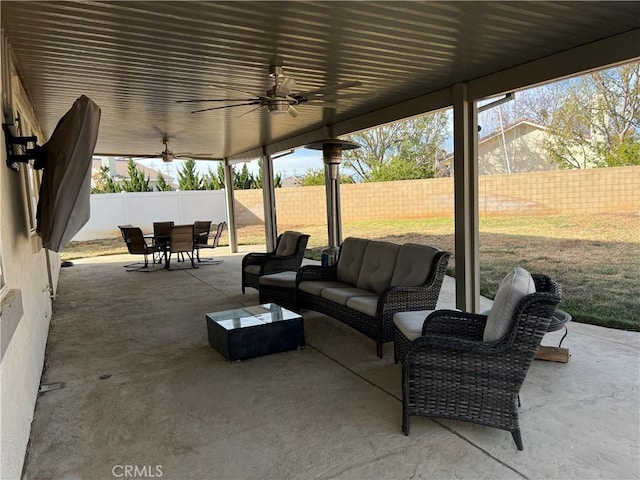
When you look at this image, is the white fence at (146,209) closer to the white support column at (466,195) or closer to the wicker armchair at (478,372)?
the white support column at (466,195)

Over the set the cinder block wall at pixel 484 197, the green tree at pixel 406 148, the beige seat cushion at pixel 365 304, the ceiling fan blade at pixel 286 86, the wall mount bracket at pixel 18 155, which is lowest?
the beige seat cushion at pixel 365 304

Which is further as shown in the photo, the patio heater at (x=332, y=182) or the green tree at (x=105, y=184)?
the green tree at (x=105, y=184)

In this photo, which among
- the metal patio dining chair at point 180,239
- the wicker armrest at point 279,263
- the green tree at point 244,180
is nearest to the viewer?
the wicker armrest at point 279,263

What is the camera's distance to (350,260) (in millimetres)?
4605

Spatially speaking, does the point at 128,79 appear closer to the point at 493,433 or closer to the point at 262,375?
the point at 262,375

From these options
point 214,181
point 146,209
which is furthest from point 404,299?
point 214,181

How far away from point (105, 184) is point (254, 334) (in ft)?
44.3

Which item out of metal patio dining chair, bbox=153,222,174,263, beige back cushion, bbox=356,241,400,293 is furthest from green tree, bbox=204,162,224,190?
beige back cushion, bbox=356,241,400,293

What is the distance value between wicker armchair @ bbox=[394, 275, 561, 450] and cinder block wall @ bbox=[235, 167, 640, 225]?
621 centimetres

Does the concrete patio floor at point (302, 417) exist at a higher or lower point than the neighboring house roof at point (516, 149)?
lower

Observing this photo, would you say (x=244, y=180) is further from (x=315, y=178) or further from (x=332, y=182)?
(x=332, y=182)

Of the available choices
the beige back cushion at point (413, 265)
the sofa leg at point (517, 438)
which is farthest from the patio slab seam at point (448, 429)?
the beige back cushion at point (413, 265)

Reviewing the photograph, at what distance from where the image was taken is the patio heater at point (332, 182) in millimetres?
5229

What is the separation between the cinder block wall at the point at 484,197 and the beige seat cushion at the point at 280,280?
4.54 metres
